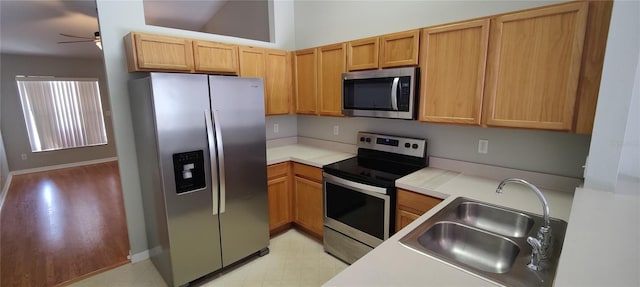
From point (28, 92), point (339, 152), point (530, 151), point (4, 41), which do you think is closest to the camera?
point (530, 151)

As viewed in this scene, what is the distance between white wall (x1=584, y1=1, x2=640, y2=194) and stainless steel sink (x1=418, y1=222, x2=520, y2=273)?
62 cm

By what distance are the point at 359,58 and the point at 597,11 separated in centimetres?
151

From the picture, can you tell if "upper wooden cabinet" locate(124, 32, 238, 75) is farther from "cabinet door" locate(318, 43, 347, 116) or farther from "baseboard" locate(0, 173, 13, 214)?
"baseboard" locate(0, 173, 13, 214)

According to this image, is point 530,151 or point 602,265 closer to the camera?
point 602,265

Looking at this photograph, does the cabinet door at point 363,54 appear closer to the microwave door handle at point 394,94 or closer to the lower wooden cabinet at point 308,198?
the microwave door handle at point 394,94

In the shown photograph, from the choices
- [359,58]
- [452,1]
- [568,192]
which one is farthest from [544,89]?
[359,58]

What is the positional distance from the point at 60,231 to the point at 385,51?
160 inches

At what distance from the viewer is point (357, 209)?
2.31 meters

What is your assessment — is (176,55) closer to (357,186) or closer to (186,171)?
(186,171)

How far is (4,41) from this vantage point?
14.8 ft

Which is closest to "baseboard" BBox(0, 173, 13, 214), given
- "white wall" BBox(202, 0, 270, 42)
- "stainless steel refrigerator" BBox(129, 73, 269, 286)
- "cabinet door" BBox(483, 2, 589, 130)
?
"stainless steel refrigerator" BBox(129, 73, 269, 286)

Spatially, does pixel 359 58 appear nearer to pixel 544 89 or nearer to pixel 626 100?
pixel 544 89

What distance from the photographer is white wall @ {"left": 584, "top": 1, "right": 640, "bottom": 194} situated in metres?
1.22

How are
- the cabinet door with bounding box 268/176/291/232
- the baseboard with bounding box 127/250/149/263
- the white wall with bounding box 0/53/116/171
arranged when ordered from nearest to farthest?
the baseboard with bounding box 127/250/149/263, the cabinet door with bounding box 268/176/291/232, the white wall with bounding box 0/53/116/171
